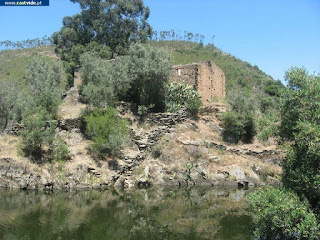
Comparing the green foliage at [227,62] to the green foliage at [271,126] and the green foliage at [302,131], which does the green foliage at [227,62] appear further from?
the green foliage at [302,131]

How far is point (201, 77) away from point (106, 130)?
1231cm

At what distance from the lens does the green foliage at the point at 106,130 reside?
973 inches

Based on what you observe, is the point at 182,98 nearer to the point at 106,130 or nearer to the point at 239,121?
the point at 239,121

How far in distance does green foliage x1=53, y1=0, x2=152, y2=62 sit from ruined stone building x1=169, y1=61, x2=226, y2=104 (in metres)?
8.76

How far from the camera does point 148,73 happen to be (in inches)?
1184

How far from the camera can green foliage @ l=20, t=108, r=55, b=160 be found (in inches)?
931

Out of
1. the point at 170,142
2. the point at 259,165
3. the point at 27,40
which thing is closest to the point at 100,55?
the point at 170,142

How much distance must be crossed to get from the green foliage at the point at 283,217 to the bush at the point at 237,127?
59.9 feet

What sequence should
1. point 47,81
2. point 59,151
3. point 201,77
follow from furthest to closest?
1. point 201,77
2. point 47,81
3. point 59,151

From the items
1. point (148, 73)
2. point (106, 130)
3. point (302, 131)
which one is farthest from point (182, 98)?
point (302, 131)

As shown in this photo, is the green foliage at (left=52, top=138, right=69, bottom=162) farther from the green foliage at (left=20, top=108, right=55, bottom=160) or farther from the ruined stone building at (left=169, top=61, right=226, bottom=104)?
the ruined stone building at (left=169, top=61, right=226, bottom=104)

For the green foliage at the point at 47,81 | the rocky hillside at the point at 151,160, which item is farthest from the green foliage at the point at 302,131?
the green foliage at the point at 47,81

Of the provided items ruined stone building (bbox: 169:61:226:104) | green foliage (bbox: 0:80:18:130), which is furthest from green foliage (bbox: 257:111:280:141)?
green foliage (bbox: 0:80:18:130)

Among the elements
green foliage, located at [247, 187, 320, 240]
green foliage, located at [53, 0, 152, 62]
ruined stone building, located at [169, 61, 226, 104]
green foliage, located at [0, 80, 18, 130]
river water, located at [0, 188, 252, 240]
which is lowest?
A: river water, located at [0, 188, 252, 240]
